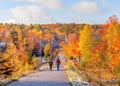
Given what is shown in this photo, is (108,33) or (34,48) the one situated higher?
(108,33)

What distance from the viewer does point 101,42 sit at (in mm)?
61250

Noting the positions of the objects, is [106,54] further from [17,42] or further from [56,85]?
[17,42]

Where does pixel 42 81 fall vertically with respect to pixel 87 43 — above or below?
above

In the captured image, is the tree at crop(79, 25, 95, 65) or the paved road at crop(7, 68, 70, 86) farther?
the tree at crop(79, 25, 95, 65)

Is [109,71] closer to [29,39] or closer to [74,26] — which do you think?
[29,39]

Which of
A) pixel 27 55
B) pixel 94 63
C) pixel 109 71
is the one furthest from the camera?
pixel 27 55

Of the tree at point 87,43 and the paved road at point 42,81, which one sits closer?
the paved road at point 42,81

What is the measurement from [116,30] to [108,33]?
164 centimetres

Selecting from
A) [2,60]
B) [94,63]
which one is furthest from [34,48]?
[2,60]

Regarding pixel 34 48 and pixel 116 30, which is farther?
pixel 34 48

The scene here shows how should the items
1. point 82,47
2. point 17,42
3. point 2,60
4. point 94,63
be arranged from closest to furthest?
1. point 2,60
2. point 94,63
3. point 82,47
4. point 17,42

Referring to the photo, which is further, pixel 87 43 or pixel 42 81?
pixel 87 43

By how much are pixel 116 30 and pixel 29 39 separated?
92116 millimetres

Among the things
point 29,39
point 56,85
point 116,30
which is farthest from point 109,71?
point 29,39
